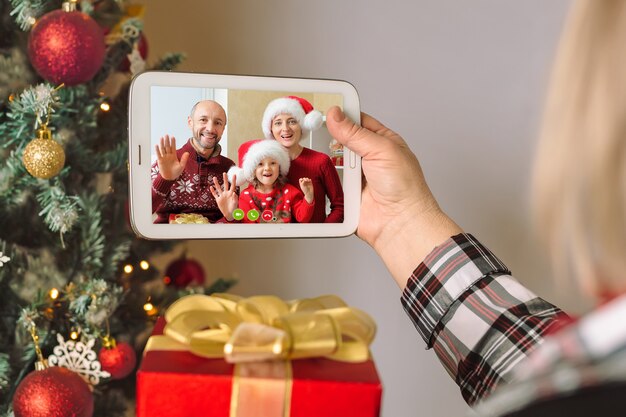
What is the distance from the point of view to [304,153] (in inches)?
31.5

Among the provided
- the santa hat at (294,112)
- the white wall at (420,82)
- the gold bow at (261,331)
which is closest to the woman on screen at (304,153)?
the santa hat at (294,112)

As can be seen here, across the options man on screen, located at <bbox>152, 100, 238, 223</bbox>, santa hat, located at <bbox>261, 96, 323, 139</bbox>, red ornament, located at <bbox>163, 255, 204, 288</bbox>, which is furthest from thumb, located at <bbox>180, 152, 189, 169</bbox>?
red ornament, located at <bbox>163, 255, 204, 288</bbox>

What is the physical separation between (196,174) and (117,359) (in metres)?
0.47

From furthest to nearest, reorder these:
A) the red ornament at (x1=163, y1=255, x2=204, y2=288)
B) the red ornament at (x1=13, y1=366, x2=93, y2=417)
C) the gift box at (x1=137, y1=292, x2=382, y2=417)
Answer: the red ornament at (x1=163, y1=255, x2=204, y2=288)
the red ornament at (x1=13, y1=366, x2=93, y2=417)
the gift box at (x1=137, y1=292, x2=382, y2=417)

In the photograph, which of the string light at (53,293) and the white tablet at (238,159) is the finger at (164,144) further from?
the string light at (53,293)

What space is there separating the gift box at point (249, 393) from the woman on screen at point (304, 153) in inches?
14.3

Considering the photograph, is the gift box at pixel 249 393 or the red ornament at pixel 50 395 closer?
the gift box at pixel 249 393

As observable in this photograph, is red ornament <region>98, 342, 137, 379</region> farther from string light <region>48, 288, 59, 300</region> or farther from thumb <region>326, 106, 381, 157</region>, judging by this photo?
thumb <region>326, 106, 381, 157</region>

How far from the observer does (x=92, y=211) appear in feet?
3.44

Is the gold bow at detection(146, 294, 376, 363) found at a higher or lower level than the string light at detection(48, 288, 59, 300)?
higher

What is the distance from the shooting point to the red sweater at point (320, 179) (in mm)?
796

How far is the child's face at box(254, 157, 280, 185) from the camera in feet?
2.56

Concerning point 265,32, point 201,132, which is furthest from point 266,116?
point 265,32

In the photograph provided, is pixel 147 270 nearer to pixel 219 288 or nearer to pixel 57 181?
pixel 219 288
